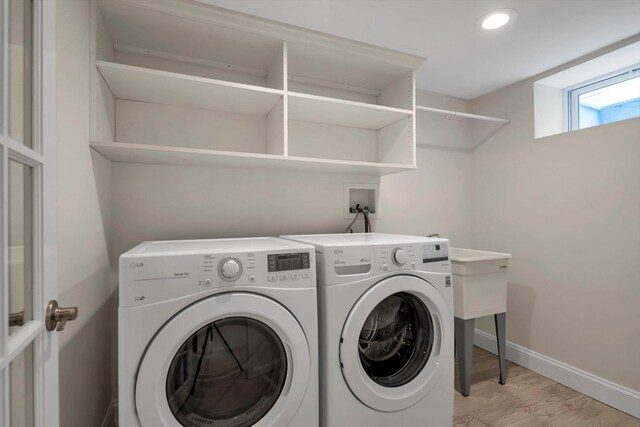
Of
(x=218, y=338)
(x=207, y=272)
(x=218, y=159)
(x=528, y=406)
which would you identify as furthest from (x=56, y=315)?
(x=528, y=406)

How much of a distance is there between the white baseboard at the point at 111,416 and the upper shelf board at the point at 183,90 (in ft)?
5.36

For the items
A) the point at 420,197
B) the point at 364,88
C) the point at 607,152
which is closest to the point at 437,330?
the point at 420,197

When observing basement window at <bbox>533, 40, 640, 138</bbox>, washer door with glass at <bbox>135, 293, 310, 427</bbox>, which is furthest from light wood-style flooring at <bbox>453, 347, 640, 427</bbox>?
basement window at <bbox>533, 40, 640, 138</bbox>

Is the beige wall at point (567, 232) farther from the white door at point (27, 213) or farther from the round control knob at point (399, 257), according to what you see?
the white door at point (27, 213)

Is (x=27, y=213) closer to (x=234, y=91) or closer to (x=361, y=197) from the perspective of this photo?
(x=234, y=91)

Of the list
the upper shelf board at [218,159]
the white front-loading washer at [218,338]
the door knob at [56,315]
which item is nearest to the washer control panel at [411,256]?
the white front-loading washer at [218,338]

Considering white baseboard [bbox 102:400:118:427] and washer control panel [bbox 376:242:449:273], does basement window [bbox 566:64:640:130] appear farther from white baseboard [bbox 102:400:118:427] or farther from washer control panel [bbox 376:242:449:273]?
white baseboard [bbox 102:400:118:427]

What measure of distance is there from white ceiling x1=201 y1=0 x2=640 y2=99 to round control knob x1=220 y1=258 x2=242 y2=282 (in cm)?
121

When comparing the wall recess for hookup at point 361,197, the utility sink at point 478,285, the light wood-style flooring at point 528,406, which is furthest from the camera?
the wall recess for hookup at point 361,197

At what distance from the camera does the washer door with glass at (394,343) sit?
1.31 meters

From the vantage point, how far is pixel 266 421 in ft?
3.78

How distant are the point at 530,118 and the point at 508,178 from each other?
18.1 inches

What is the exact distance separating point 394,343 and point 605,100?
7.39 feet

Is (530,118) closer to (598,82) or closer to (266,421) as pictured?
(598,82)
